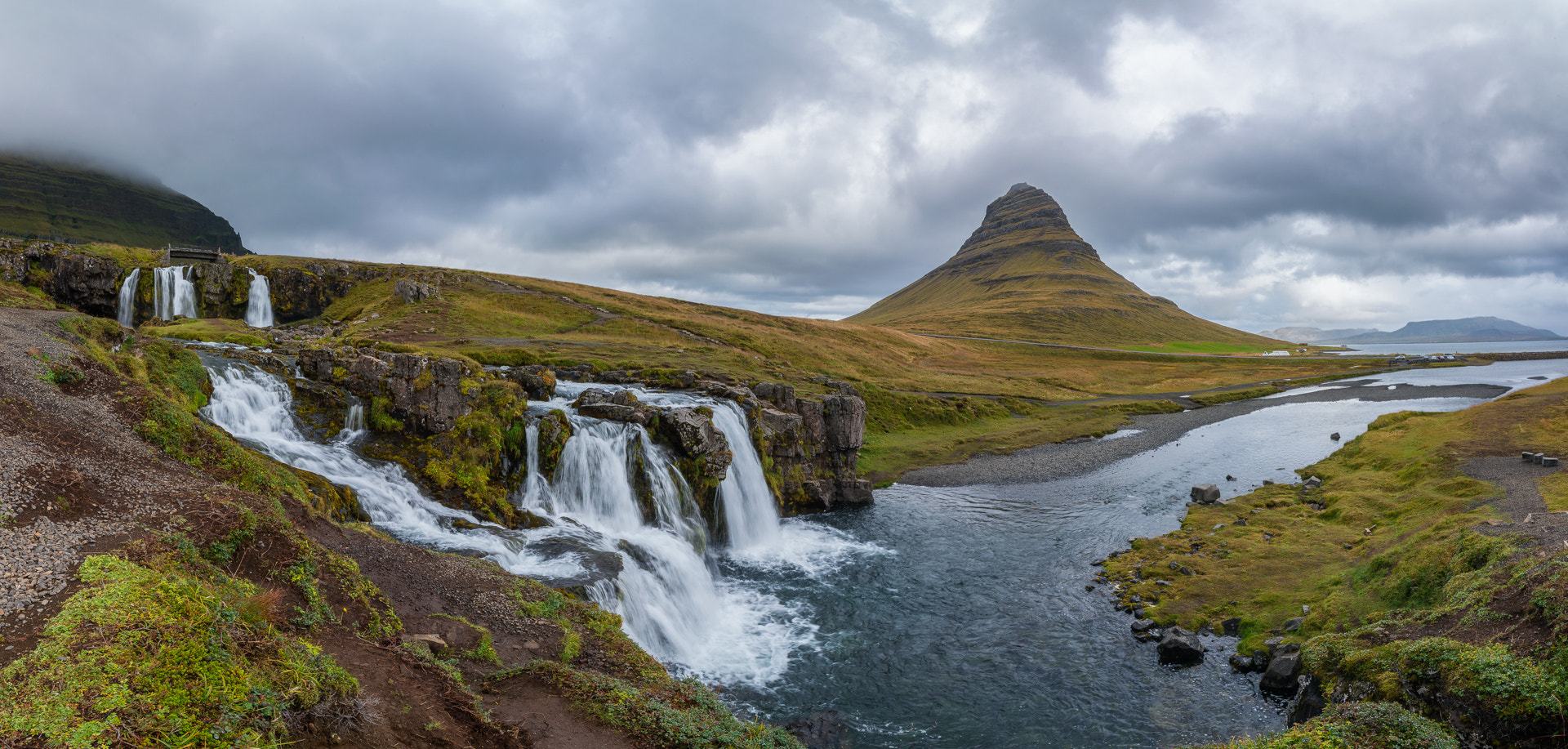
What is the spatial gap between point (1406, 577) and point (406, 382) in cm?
4135

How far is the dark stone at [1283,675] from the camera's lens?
19141 mm

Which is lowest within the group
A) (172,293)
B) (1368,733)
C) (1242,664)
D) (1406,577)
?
(1242,664)

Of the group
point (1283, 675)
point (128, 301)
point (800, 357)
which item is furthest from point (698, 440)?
point (800, 357)

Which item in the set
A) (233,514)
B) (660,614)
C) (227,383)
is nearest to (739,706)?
(660,614)

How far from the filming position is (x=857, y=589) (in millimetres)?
29625

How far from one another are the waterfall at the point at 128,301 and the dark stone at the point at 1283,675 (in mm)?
82463

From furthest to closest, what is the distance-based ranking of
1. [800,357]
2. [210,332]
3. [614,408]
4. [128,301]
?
[800,357], [128,301], [210,332], [614,408]

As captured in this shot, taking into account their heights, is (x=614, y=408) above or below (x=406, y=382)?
below

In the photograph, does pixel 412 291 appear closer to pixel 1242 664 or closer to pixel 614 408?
pixel 614 408

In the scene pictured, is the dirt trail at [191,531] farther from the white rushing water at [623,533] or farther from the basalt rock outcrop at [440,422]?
the basalt rock outcrop at [440,422]

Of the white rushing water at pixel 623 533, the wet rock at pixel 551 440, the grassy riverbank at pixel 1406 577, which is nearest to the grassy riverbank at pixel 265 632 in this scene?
the white rushing water at pixel 623 533

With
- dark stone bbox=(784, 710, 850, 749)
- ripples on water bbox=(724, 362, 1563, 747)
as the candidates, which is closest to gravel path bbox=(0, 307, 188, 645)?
dark stone bbox=(784, 710, 850, 749)

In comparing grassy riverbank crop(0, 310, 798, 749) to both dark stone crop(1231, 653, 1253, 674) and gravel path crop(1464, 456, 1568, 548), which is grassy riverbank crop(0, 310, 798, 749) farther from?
gravel path crop(1464, 456, 1568, 548)

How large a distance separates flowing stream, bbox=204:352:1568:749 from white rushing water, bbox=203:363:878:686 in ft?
0.32
